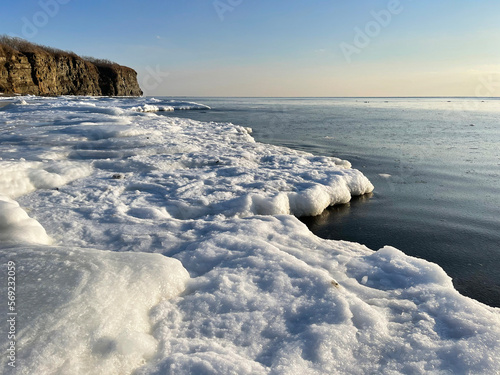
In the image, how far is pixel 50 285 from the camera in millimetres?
2285

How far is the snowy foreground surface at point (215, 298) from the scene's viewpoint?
1.99m

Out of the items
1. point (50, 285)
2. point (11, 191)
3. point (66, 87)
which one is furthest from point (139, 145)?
point (66, 87)

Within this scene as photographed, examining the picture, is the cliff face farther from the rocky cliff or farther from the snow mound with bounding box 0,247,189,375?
the snow mound with bounding box 0,247,189,375

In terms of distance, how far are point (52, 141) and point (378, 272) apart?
9.16 m

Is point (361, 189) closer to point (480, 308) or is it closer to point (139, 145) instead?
point (480, 308)

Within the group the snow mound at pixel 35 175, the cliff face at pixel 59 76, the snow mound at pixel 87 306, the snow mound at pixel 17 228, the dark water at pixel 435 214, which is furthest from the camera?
the cliff face at pixel 59 76

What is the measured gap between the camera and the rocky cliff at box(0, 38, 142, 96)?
54.9m

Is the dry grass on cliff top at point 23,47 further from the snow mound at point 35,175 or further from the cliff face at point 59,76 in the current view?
the snow mound at point 35,175

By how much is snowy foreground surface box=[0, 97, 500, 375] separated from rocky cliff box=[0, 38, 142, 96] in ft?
216

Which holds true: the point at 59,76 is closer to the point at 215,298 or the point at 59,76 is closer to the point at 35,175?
the point at 35,175

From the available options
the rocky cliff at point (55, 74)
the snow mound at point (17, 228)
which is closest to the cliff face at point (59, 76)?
the rocky cliff at point (55, 74)

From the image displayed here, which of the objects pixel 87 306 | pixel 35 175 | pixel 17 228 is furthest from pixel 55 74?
pixel 87 306

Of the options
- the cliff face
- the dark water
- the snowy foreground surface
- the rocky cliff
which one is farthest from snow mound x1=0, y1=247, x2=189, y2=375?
the cliff face

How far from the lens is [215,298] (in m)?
2.63
